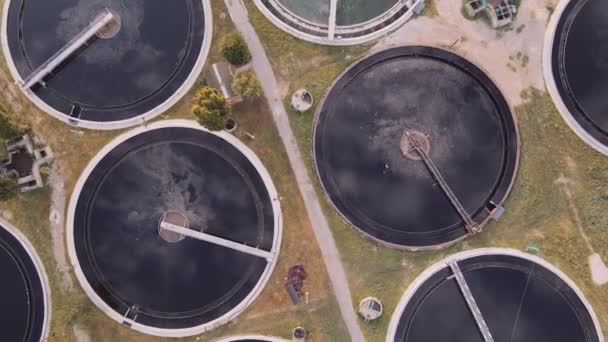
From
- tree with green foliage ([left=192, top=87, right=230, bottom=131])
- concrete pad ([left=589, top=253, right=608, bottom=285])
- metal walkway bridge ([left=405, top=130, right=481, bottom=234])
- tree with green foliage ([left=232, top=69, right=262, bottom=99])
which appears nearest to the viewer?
tree with green foliage ([left=192, top=87, right=230, bottom=131])

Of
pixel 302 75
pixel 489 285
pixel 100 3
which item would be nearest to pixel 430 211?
pixel 489 285

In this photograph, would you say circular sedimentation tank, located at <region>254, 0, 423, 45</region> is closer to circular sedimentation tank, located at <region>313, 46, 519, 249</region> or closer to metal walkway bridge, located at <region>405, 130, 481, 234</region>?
circular sedimentation tank, located at <region>313, 46, 519, 249</region>

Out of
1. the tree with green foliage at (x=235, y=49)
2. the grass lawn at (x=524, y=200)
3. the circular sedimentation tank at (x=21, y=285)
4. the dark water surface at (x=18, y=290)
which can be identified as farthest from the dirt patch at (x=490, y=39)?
the dark water surface at (x=18, y=290)

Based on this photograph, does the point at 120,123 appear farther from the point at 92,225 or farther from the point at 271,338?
the point at 271,338

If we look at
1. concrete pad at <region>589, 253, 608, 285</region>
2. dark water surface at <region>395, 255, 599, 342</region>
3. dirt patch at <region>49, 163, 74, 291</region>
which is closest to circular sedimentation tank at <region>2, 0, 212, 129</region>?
dirt patch at <region>49, 163, 74, 291</region>

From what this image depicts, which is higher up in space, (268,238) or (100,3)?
(100,3)

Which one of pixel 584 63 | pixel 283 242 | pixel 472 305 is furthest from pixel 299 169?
pixel 584 63

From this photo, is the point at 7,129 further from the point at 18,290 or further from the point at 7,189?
the point at 18,290

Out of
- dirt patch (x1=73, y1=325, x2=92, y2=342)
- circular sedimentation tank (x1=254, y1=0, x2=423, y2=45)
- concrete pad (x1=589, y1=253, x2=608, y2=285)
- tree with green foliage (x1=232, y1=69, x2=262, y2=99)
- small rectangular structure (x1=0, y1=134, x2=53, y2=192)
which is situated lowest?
dirt patch (x1=73, y1=325, x2=92, y2=342)
